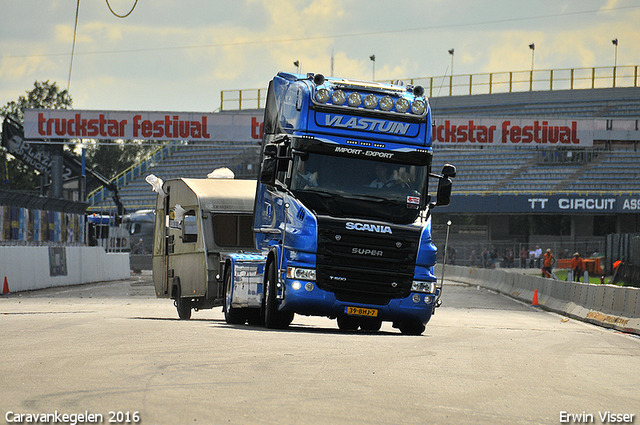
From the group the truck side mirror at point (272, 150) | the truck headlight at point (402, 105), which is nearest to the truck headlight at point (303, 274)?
the truck side mirror at point (272, 150)

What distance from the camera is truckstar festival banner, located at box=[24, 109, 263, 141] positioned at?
47.8 meters

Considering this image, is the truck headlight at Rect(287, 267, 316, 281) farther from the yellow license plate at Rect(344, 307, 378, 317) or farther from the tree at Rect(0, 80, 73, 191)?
the tree at Rect(0, 80, 73, 191)

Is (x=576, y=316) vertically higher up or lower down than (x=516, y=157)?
lower down

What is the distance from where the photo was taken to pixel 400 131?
14.9 metres

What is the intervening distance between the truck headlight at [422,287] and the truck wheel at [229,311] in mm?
3302

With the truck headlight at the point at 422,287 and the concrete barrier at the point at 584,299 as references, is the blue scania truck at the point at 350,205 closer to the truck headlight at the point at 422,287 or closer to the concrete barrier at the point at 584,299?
the truck headlight at the point at 422,287

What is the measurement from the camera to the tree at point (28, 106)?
9806cm

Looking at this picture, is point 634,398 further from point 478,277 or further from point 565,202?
point 565,202

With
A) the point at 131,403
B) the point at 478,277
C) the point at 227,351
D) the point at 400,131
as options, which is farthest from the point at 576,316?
the point at 478,277

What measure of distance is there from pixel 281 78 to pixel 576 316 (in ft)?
37.0

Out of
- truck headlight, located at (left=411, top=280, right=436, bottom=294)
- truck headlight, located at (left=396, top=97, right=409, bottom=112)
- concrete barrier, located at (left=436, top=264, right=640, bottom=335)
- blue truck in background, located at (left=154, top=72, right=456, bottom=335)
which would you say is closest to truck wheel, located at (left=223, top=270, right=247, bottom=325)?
blue truck in background, located at (left=154, top=72, right=456, bottom=335)

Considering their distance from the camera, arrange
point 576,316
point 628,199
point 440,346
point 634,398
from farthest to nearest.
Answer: point 628,199 → point 576,316 → point 440,346 → point 634,398

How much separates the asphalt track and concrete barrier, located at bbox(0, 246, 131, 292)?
1456 cm

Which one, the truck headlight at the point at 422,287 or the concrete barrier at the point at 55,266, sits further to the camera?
the concrete barrier at the point at 55,266
